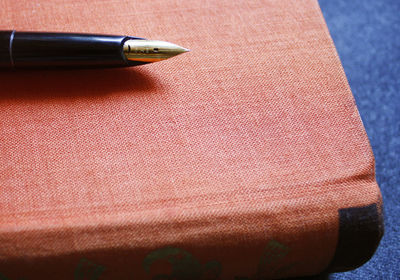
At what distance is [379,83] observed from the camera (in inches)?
42.4

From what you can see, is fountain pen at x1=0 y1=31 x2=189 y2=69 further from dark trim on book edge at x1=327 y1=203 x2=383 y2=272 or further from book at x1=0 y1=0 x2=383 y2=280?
dark trim on book edge at x1=327 y1=203 x2=383 y2=272

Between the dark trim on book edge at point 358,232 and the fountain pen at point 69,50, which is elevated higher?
the fountain pen at point 69,50

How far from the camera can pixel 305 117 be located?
55 centimetres

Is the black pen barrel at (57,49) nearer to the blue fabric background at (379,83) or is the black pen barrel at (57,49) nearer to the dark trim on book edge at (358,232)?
the dark trim on book edge at (358,232)

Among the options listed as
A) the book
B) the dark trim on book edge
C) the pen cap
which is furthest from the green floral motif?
the pen cap

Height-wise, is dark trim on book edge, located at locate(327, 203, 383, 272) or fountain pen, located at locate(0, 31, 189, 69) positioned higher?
fountain pen, located at locate(0, 31, 189, 69)

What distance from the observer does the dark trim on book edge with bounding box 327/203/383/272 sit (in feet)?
1.67

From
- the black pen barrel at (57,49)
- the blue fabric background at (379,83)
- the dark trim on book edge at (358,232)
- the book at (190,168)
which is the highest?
the black pen barrel at (57,49)

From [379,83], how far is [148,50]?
0.70 m

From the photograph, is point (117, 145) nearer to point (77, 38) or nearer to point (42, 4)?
point (77, 38)

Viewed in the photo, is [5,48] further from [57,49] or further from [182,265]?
[182,265]

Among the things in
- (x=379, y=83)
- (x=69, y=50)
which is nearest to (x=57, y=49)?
(x=69, y=50)

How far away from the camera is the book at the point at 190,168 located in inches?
19.2

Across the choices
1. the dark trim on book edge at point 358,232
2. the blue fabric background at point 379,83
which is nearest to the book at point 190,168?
the dark trim on book edge at point 358,232
